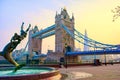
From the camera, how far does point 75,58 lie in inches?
2373

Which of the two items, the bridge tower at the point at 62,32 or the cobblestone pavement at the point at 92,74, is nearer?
the cobblestone pavement at the point at 92,74

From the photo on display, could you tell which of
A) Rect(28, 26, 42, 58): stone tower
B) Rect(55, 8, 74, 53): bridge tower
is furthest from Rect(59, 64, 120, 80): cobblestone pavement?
Rect(28, 26, 42, 58): stone tower

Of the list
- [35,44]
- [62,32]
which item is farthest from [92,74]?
[35,44]

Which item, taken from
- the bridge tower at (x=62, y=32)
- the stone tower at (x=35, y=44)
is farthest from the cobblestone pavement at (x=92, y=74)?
Answer: the stone tower at (x=35, y=44)

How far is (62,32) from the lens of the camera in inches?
2756

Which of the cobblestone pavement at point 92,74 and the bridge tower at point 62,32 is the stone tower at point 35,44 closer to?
the bridge tower at point 62,32

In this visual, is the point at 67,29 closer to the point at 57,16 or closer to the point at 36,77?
the point at 57,16

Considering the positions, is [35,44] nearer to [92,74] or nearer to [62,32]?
[62,32]

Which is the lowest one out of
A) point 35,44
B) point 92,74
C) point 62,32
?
point 92,74

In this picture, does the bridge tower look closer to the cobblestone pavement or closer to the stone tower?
the stone tower

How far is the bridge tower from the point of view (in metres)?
69.9

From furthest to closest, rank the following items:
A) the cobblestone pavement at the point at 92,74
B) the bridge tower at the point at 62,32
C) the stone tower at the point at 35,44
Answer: the stone tower at the point at 35,44, the bridge tower at the point at 62,32, the cobblestone pavement at the point at 92,74

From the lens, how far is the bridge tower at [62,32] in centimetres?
6988

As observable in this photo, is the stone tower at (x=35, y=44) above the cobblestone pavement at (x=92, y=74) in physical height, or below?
above
